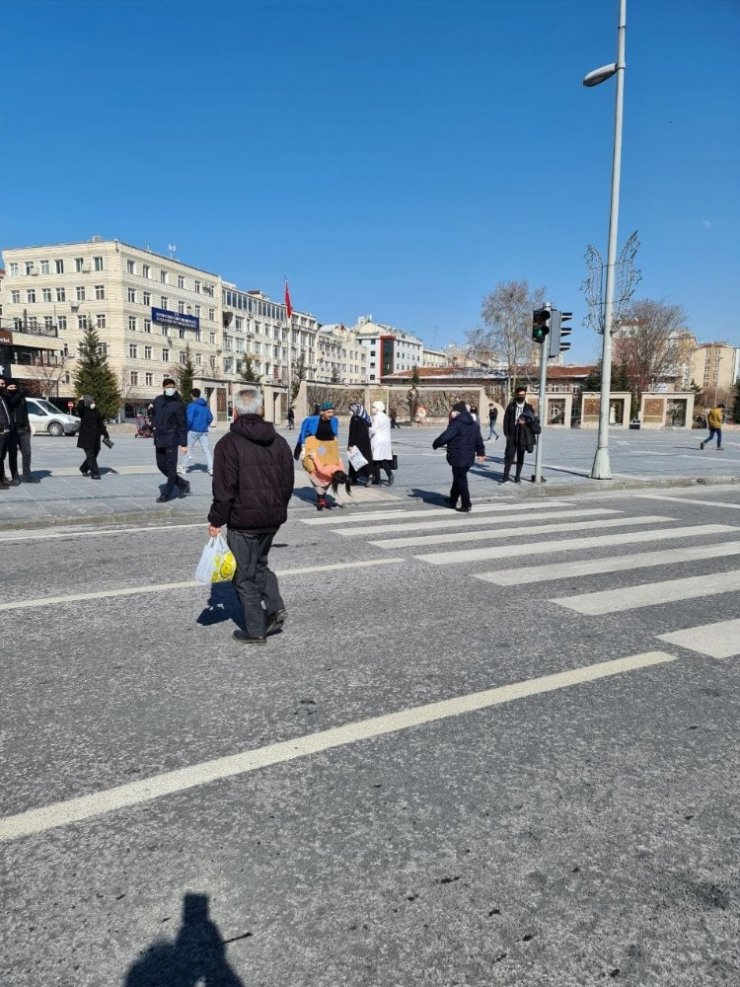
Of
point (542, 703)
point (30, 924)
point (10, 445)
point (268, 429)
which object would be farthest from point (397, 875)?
point (10, 445)

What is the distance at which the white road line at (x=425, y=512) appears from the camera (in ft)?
31.5

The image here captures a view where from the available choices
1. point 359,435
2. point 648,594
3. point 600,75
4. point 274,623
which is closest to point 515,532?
point 648,594

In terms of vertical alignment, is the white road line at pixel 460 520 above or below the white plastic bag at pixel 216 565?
below

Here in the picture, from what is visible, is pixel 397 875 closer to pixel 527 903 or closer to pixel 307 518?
pixel 527 903

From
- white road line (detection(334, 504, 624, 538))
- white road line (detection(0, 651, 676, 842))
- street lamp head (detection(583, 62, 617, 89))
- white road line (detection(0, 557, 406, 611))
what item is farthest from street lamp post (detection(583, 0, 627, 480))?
white road line (detection(0, 651, 676, 842))

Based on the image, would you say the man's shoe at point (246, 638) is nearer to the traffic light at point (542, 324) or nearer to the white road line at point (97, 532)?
the white road line at point (97, 532)

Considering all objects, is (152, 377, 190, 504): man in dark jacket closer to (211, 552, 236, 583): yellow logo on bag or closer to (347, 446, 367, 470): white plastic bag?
(347, 446, 367, 470): white plastic bag

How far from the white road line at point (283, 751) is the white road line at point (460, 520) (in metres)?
4.69

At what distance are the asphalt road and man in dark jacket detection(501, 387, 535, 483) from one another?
8.05 meters

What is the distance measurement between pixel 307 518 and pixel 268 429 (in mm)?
5464

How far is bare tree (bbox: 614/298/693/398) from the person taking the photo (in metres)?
66.5

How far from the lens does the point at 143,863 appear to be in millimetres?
2279

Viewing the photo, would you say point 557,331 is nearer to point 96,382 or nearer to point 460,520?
point 460,520

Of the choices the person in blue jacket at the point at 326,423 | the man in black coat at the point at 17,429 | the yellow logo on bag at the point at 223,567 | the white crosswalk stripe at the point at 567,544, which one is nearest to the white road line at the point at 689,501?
the white crosswalk stripe at the point at 567,544
